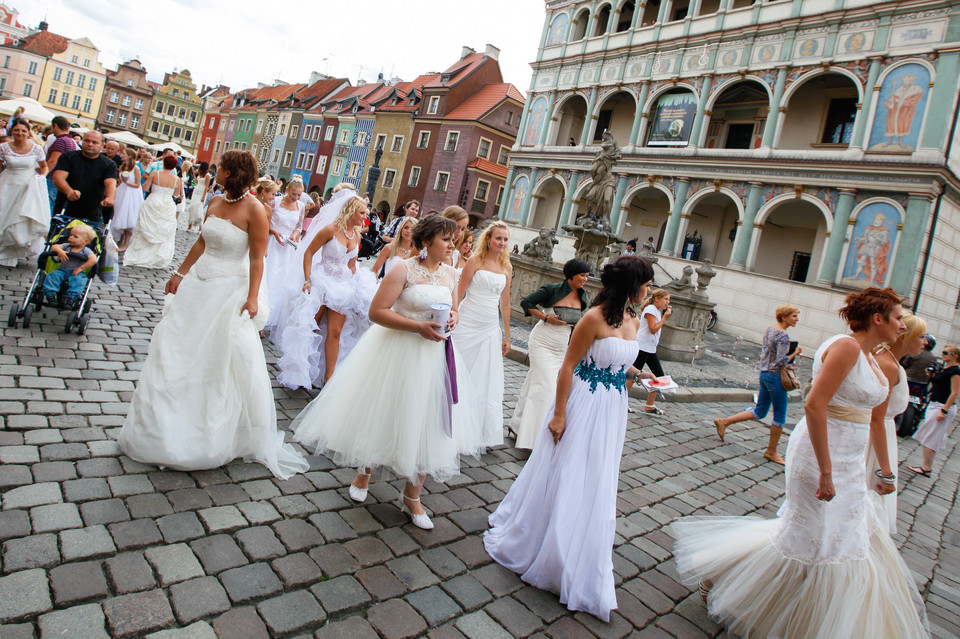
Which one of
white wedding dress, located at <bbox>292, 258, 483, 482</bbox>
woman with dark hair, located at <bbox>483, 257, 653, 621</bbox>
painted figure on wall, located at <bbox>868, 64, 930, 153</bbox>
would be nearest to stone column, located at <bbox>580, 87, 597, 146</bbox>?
painted figure on wall, located at <bbox>868, 64, 930, 153</bbox>

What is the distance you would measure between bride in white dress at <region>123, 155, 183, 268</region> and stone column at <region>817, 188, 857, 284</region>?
22.8 m

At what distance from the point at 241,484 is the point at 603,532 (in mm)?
2210

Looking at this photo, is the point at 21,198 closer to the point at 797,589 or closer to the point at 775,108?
the point at 797,589

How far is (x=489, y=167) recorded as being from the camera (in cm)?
4297

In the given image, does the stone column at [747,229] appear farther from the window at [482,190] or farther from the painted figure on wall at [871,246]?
the window at [482,190]

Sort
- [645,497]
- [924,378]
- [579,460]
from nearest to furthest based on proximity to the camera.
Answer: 1. [579,460]
2. [645,497]
3. [924,378]

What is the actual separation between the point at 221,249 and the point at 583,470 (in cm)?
274

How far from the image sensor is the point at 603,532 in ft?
10.4

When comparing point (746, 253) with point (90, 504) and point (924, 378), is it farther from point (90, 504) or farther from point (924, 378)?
point (90, 504)

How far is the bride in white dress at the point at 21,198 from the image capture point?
7.62 metres

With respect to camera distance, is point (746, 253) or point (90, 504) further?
point (746, 253)

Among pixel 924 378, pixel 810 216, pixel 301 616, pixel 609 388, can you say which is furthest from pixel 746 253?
pixel 301 616

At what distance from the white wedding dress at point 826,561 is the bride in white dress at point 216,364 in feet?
9.28

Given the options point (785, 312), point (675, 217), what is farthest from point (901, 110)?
point (785, 312)
